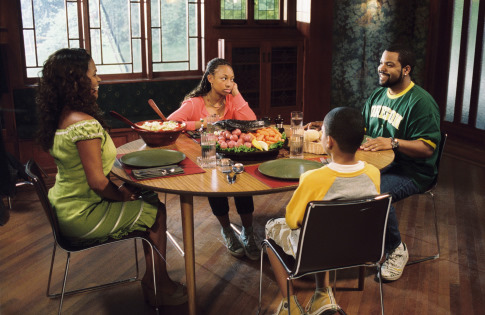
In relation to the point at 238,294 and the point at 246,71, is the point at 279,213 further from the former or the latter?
the point at 246,71

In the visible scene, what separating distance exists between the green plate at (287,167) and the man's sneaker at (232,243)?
0.89 meters

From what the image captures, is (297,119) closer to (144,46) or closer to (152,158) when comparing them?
(152,158)

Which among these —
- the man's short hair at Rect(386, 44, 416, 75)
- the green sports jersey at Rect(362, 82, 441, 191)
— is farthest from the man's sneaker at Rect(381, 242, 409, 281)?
the man's short hair at Rect(386, 44, 416, 75)

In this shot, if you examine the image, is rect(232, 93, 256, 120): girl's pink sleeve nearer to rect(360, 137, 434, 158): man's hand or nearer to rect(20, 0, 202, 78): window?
rect(360, 137, 434, 158): man's hand

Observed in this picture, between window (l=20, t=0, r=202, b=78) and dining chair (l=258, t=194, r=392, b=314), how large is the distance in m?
3.51

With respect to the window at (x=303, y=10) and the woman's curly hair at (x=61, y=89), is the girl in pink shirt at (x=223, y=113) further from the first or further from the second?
the window at (x=303, y=10)

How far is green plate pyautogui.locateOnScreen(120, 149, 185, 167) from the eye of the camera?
7.64 ft

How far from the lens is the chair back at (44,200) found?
203 cm

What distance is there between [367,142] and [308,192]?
36.1 inches

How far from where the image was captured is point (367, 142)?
2.64 meters

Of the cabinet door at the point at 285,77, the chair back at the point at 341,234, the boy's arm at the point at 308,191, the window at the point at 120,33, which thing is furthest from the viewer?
the cabinet door at the point at 285,77

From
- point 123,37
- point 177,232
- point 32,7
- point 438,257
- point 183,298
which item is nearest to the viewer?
point 183,298

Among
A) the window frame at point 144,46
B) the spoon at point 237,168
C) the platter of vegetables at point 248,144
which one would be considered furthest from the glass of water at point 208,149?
the window frame at point 144,46

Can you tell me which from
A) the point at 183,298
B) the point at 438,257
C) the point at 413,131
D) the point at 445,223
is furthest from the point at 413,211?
the point at 183,298
